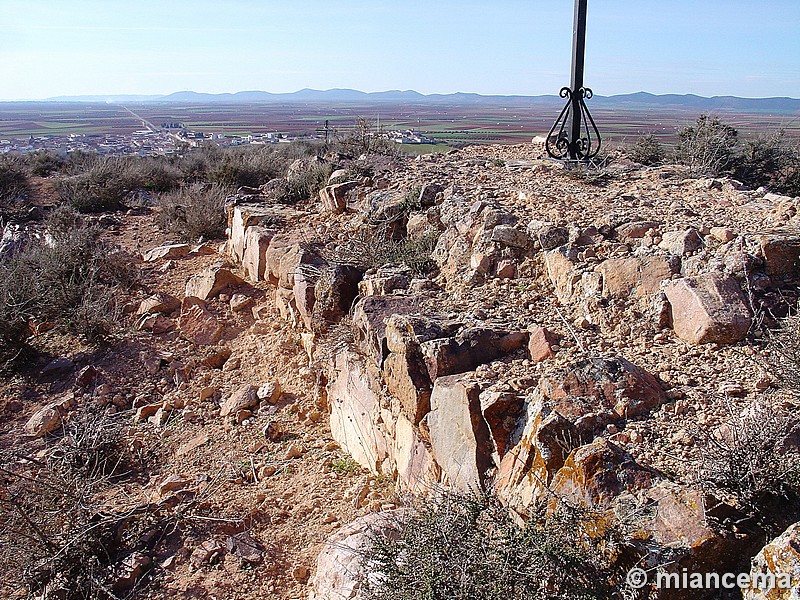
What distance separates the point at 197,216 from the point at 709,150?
6985 mm

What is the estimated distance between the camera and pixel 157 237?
363 inches

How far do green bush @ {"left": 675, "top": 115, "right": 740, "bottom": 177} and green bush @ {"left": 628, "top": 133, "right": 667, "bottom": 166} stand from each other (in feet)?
0.87

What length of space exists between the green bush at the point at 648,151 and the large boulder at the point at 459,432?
5844mm

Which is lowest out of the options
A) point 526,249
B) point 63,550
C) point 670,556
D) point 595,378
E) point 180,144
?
point 63,550

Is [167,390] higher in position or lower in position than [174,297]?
lower

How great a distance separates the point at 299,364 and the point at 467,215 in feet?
6.94

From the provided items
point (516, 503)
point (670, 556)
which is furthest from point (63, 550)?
point (670, 556)

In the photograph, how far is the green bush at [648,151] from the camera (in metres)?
7.95

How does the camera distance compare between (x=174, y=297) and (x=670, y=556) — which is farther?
(x=174, y=297)

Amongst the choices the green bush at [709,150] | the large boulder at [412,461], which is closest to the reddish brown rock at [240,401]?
the large boulder at [412,461]

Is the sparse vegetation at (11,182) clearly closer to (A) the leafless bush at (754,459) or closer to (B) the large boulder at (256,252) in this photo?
(B) the large boulder at (256,252)

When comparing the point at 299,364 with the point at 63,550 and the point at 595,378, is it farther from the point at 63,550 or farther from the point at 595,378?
the point at 595,378

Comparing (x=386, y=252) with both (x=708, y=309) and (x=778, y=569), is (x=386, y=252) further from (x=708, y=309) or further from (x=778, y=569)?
(x=778, y=569)

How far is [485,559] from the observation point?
225 cm
